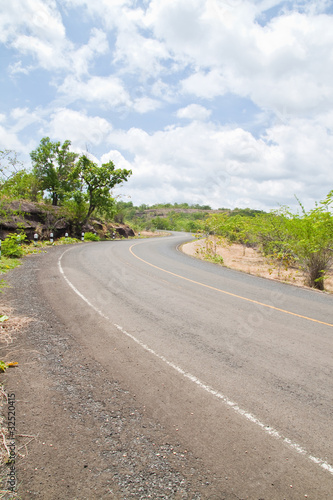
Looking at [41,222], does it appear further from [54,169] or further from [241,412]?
[241,412]

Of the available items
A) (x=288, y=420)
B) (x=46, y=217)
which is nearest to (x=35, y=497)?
(x=288, y=420)

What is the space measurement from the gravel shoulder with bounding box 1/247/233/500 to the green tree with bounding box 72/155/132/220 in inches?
1099

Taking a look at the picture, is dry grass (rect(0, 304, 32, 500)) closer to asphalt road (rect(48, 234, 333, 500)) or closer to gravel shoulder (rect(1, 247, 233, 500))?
gravel shoulder (rect(1, 247, 233, 500))

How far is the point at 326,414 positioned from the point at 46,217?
2570cm

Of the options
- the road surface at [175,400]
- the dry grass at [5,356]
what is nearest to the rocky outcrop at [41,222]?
the road surface at [175,400]

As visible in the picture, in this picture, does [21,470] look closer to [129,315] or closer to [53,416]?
[53,416]

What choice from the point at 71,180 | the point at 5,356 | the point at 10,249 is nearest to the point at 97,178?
the point at 71,180

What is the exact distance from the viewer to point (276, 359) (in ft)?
15.6

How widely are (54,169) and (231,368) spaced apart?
3054cm

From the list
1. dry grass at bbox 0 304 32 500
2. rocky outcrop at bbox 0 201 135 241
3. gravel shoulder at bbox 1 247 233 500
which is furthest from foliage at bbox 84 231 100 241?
gravel shoulder at bbox 1 247 233 500

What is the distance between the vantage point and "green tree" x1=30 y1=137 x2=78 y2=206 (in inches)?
1147

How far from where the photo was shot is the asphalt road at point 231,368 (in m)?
2.75

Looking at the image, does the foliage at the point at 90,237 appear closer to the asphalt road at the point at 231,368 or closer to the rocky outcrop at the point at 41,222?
the rocky outcrop at the point at 41,222

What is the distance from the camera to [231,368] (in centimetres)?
443
